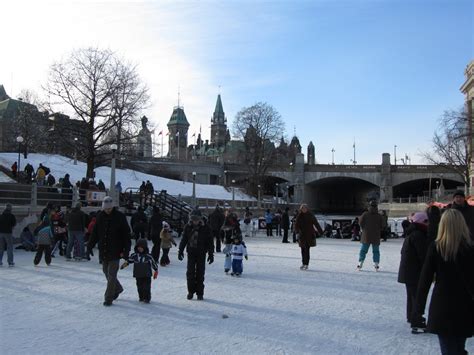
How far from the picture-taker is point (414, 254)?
7.07 metres

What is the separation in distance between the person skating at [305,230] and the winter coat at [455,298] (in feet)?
30.2

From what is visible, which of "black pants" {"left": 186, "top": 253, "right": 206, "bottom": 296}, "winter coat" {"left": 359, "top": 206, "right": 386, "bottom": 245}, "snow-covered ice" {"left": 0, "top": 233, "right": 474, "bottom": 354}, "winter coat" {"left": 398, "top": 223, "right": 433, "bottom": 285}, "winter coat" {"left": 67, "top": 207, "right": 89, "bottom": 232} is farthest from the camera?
"winter coat" {"left": 67, "top": 207, "right": 89, "bottom": 232}

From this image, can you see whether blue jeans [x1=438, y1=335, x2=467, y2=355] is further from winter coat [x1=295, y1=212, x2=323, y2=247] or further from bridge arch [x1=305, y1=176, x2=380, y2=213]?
bridge arch [x1=305, y1=176, x2=380, y2=213]

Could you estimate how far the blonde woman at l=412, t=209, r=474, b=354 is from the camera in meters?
4.08

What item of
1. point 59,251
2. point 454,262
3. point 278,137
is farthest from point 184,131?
point 454,262

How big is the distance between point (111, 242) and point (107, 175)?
48.4m

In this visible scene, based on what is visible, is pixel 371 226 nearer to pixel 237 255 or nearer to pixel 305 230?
pixel 305 230

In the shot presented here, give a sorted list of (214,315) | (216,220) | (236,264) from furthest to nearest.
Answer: (216,220) < (236,264) < (214,315)

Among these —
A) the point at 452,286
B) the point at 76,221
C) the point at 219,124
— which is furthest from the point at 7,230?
the point at 219,124

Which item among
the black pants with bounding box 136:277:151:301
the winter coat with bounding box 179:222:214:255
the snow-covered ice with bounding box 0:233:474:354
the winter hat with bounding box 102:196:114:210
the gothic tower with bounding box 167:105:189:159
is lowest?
the snow-covered ice with bounding box 0:233:474:354

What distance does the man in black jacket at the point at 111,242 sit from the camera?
8531 millimetres

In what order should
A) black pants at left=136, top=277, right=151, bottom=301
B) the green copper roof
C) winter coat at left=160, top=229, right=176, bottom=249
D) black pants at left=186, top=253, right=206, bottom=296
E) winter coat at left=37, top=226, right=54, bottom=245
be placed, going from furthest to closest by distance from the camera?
the green copper roof < winter coat at left=160, top=229, right=176, bottom=249 < winter coat at left=37, top=226, right=54, bottom=245 < black pants at left=186, top=253, right=206, bottom=296 < black pants at left=136, top=277, right=151, bottom=301

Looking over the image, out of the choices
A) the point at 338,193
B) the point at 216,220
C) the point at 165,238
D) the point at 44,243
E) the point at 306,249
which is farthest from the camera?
the point at 338,193

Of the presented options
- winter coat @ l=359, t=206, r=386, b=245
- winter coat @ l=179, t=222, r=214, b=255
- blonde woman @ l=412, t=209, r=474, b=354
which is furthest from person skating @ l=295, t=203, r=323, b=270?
blonde woman @ l=412, t=209, r=474, b=354
